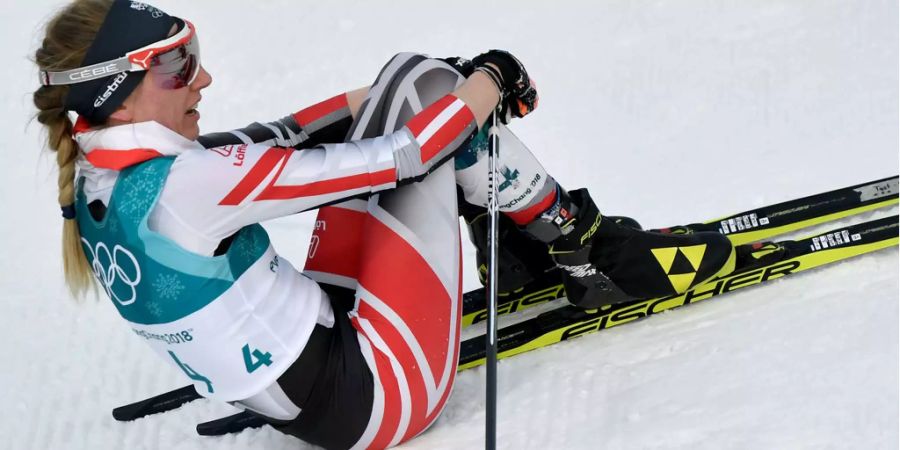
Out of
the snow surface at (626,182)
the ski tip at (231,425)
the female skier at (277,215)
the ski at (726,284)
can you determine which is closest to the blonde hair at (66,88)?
the female skier at (277,215)

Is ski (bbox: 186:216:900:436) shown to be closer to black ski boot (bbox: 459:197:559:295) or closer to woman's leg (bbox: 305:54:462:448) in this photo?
black ski boot (bbox: 459:197:559:295)

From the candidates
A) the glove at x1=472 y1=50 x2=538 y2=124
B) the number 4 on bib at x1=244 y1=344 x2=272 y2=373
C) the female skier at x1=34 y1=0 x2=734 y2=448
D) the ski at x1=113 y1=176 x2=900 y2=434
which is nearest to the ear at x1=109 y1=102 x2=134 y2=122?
the female skier at x1=34 y1=0 x2=734 y2=448

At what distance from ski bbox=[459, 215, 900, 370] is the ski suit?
458mm

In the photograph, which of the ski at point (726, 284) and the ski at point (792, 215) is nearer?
the ski at point (726, 284)

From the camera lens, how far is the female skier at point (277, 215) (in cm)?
210

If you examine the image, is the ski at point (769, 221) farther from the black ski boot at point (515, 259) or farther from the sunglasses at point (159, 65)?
the sunglasses at point (159, 65)

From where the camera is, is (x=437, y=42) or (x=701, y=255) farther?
(x=437, y=42)

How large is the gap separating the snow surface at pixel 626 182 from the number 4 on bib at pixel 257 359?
1.49 ft

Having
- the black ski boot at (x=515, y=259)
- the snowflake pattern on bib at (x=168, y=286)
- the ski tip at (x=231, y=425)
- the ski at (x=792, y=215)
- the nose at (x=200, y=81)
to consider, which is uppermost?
the nose at (x=200, y=81)

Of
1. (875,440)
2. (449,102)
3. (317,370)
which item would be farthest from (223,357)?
(875,440)

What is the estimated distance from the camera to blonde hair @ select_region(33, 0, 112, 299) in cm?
210

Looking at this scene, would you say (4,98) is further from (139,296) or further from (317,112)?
(139,296)

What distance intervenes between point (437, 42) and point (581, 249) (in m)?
2.67

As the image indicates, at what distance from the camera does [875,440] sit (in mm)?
2125
